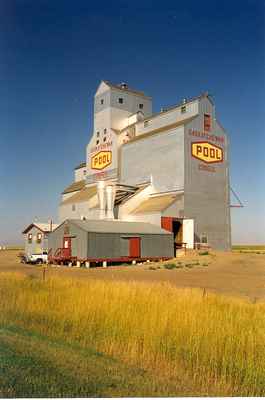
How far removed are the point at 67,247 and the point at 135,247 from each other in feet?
22.6

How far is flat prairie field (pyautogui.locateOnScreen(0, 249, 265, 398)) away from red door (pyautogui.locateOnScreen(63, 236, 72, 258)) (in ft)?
79.9

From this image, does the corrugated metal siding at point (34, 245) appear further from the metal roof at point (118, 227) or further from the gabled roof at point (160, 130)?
the gabled roof at point (160, 130)

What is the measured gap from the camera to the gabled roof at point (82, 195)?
60.9m

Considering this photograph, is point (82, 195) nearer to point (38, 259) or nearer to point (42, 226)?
point (42, 226)

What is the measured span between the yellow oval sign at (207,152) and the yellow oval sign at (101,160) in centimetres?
1581

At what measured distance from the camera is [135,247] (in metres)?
40.5

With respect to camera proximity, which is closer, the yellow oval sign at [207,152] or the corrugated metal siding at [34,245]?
the yellow oval sign at [207,152]

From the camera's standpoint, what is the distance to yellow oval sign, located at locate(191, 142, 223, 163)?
48.0 m

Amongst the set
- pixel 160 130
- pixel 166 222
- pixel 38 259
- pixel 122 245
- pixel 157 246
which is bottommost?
pixel 38 259

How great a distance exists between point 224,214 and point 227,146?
9.44 meters

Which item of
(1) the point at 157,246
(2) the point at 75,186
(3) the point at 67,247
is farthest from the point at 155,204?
(2) the point at 75,186

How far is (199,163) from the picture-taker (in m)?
48.1

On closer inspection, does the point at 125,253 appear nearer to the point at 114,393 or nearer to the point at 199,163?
the point at 199,163

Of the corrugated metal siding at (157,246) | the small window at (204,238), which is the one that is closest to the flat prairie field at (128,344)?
the corrugated metal siding at (157,246)
